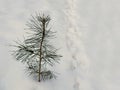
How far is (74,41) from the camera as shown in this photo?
4.08 m

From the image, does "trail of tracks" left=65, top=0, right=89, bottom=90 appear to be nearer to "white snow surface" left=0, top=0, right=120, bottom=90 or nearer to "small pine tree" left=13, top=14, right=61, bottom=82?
"white snow surface" left=0, top=0, right=120, bottom=90

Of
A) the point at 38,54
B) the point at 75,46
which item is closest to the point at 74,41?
the point at 75,46

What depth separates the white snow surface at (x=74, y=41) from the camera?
3.26 m

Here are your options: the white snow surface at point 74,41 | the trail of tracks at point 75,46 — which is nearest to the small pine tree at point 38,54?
the white snow surface at point 74,41

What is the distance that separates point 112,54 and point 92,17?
100 centimetres

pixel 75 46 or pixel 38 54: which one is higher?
pixel 75 46

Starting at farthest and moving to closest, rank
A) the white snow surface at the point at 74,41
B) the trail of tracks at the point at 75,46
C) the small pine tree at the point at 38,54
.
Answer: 1. the trail of tracks at the point at 75,46
2. the white snow surface at the point at 74,41
3. the small pine tree at the point at 38,54

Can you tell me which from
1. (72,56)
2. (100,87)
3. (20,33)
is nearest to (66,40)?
(72,56)

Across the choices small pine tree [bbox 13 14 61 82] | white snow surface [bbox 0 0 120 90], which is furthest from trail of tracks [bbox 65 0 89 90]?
small pine tree [bbox 13 14 61 82]

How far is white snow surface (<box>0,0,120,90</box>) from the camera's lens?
10.7 feet

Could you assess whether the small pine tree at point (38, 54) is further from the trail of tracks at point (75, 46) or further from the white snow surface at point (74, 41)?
the trail of tracks at point (75, 46)

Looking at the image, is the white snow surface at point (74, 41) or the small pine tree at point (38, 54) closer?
the small pine tree at point (38, 54)

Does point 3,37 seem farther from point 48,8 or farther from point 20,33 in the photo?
point 48,8

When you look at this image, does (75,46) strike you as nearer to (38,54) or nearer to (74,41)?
(74,41)
